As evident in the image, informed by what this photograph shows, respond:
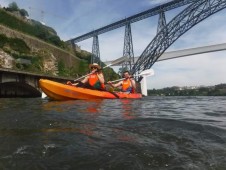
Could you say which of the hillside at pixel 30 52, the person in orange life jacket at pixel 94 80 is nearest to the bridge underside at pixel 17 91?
the hillside at pixel 30 52

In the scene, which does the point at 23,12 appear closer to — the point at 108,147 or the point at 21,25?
the point at 21,25

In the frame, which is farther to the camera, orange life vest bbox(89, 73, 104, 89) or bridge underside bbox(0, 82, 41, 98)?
bridge underside bbox(0, 82, 41, 98)

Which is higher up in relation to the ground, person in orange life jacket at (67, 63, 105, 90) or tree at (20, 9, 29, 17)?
tree at (20, 9, 29, 17)

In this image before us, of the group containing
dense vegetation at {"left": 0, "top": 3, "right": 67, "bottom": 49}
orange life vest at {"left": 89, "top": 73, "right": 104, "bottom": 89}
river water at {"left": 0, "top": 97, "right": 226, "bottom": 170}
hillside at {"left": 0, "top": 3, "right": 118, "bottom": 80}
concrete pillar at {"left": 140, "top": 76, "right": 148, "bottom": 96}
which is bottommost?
river water at {"left": 0, "top": 97, "right": 226, "bottom": 170}

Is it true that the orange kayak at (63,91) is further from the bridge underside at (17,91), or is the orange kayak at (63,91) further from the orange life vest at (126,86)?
the bridge underside at (17,91)

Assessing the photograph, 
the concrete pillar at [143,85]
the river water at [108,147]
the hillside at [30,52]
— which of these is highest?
the hillside at [30,52]

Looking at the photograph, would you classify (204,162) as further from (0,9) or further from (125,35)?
(125,35)

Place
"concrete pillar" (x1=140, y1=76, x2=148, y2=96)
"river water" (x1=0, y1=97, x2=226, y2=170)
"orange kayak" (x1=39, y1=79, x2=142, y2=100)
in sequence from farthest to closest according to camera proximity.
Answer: "concrete pillar" (x1=140, y1=76, x2=148, y2=96)
"orange kayak" (x1=39, y1=79, x2=142, y2=100)
"river water" (x1=0, y1=97, x2=226, y2=170)

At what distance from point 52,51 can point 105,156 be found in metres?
30.4

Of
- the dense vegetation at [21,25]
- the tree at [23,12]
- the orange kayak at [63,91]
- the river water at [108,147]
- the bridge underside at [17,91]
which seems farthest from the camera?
the tree at [23,12]

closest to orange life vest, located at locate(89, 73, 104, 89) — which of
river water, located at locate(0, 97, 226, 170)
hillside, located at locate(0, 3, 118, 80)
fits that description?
river water, located at locate(0, 97, 226, 170)

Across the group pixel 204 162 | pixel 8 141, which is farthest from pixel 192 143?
pixel 8 141

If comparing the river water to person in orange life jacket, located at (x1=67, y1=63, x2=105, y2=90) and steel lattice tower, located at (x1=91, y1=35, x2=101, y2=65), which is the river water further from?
steel lattice tower, located at (x1=91, y1=35, x2=101, y2=65)

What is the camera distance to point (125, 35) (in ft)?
126
